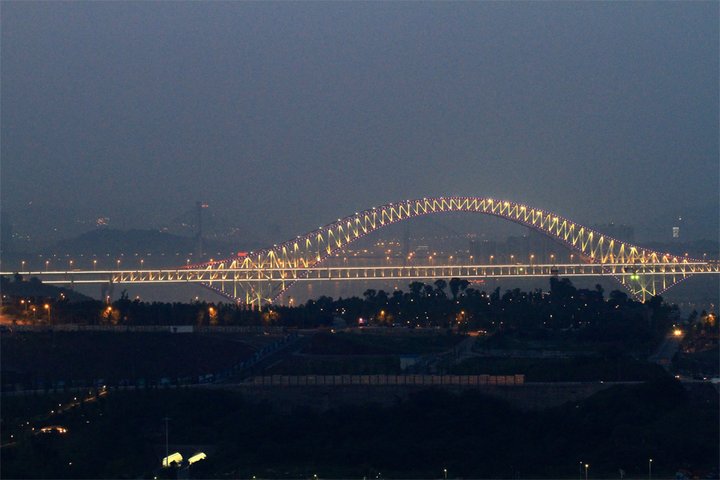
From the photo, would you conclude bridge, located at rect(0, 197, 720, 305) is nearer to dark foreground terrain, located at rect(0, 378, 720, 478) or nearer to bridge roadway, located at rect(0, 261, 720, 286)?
bridge roadway, located at rect(0, 261, 720, 286)

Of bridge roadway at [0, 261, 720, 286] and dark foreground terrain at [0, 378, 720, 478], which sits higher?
bridge roadway at [0, 261, 720, 286]

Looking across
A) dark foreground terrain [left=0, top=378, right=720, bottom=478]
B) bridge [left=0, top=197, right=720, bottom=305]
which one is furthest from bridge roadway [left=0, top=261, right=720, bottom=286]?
dark foreground terrain [left=0, top=378, right=720, bottom=478]

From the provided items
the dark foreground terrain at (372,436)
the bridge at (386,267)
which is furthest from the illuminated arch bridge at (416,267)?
the dark foreground terrain at (372,436)

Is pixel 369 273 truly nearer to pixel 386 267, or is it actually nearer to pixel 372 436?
pixel 386 267

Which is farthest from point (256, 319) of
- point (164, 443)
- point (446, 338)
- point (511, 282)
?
point (511, 282)

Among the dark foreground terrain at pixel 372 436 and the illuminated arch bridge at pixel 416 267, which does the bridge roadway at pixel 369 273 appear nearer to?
the illuminated arch bridge at pixel 416 267

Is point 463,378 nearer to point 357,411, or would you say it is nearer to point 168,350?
point 357,411

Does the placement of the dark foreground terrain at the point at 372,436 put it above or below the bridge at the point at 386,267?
below
